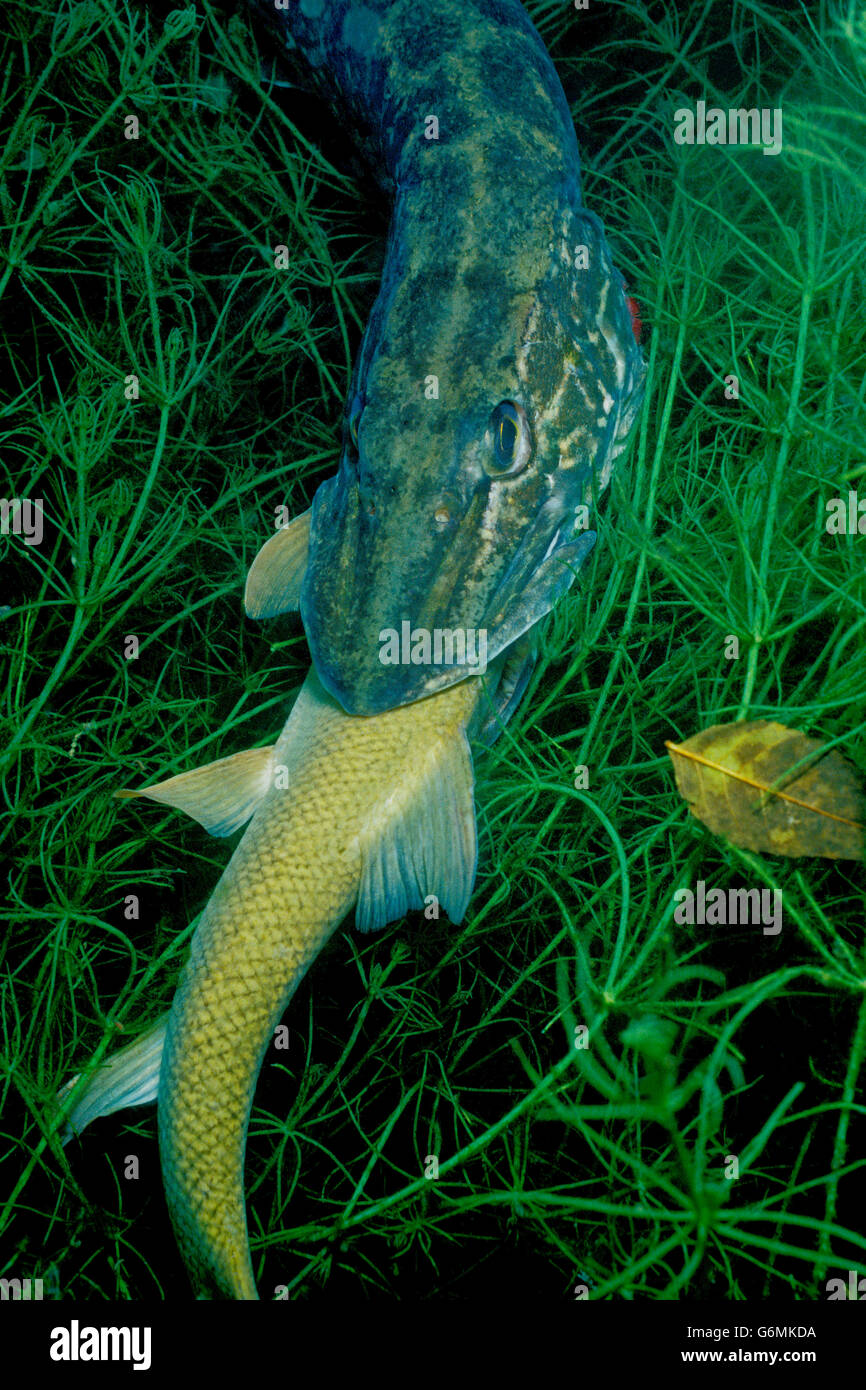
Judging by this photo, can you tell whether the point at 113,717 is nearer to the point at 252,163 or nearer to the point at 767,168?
the point at 252,163

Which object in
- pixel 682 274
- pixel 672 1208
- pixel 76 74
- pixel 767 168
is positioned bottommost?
pixel 672 1208

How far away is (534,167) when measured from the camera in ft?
9.33

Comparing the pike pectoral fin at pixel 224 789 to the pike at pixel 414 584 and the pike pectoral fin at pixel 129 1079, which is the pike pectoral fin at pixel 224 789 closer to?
the pike at pixel 414 584

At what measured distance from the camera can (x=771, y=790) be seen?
2.49 m

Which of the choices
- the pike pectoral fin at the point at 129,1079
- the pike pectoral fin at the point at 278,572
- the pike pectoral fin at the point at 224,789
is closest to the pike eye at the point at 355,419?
the pike pectoral fin at the point at 278,572

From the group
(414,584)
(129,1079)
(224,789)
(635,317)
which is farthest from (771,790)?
(129,1079)

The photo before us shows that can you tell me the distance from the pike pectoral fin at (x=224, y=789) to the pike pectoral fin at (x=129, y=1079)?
0.69m

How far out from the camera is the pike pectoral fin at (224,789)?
9.11 feet

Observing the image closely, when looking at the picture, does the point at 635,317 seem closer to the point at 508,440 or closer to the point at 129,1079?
the point at 508,440

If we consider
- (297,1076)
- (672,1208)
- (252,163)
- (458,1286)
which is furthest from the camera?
(252,163)

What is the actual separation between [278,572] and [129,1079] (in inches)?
73.1

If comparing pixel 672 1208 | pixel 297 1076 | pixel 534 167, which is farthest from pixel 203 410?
pixel 672 1208

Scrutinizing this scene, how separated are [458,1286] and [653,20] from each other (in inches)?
214

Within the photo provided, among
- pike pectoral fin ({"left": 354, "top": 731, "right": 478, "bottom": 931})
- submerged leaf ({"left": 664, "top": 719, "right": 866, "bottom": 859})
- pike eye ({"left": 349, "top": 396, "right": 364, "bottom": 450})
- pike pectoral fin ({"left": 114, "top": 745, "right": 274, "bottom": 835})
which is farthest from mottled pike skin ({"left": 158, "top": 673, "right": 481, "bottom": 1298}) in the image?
pike eye ({"left": 349, "top": 396, "right": 364, "bottom": 450})
